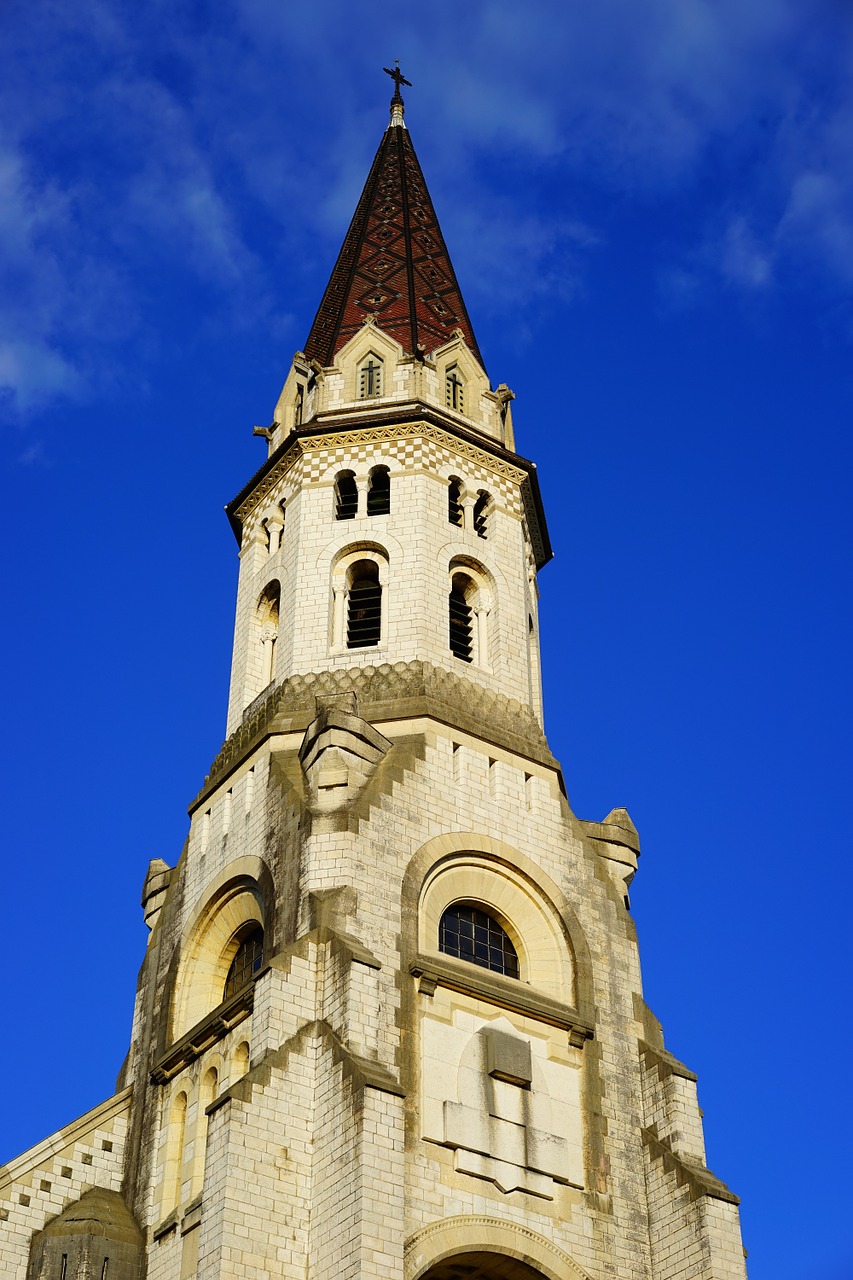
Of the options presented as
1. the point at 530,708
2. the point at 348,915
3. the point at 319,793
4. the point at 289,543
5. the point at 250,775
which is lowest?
the point at 348,915

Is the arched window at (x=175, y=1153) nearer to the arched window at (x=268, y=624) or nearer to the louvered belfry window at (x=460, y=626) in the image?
the arched window at (x=268, y=624)

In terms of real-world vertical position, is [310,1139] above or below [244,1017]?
below

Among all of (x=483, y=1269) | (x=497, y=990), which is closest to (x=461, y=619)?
(x=497, y=990)

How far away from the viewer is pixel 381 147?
5738 centimetres

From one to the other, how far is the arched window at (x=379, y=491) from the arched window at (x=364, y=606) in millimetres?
1545

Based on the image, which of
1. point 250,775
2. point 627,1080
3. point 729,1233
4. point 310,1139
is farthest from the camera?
point 250,775

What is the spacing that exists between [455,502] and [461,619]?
3.34 m

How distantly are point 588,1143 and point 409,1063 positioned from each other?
13.5 feet

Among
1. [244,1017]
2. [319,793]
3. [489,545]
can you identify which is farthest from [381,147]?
[244,1017]

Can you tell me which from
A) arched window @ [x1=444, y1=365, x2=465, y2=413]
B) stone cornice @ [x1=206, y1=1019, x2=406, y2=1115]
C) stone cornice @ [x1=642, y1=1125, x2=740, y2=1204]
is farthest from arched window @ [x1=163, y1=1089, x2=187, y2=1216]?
arched window @ [x1=444, y1=365, x2=465, y2=413]

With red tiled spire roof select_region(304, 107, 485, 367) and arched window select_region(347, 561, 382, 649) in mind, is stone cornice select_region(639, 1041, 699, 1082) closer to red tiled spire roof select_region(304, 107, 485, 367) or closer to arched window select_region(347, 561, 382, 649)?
arched window select_region(347, 561, 382, 649)

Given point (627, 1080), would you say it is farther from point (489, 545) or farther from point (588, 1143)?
point (489, 545)

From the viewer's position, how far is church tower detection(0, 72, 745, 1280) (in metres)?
30.1

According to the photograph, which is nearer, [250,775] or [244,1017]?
[244,1017]
